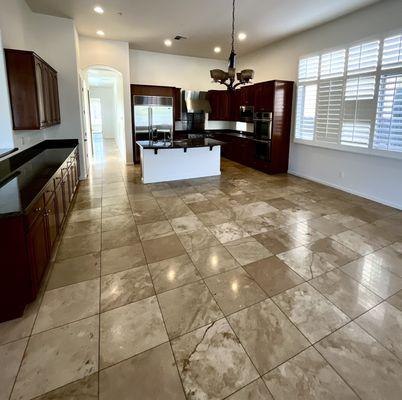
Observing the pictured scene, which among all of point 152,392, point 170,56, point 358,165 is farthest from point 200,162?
point 152,392

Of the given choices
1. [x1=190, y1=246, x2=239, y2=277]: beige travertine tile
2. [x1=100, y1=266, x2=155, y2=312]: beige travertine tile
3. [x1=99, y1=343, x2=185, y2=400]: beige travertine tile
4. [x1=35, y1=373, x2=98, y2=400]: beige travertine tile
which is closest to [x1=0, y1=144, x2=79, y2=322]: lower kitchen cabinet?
[x1=100, y1=266, x2=155, y2=312]: beige travertine tile

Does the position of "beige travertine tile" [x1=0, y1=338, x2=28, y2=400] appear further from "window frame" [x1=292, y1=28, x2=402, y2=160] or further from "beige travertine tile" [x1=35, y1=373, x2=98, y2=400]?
"window frame" [x1=292, y1=28, x2=402, y2=160]

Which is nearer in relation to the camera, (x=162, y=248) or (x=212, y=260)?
(x=212, y=260)

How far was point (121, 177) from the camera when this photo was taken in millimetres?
6531

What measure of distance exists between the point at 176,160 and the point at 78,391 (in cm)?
503

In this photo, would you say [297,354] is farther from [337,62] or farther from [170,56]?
[170,56]

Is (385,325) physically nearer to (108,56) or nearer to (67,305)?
(67,305)

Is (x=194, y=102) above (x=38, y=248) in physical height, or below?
above

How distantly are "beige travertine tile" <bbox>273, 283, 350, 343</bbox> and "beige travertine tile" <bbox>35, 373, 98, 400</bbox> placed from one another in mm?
1479

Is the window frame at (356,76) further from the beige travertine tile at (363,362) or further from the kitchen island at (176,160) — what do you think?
the beige travertine tile at (363,362)

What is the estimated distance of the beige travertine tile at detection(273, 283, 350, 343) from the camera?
2031 millimetres

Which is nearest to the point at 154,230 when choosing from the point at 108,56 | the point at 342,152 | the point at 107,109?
the point at 342,152

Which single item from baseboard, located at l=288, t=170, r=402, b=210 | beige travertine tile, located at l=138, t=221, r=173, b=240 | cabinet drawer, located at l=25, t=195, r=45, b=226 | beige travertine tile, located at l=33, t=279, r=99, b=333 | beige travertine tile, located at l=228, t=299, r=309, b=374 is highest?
cabinet drawer, located at l=25, t=195, r=45, b=226

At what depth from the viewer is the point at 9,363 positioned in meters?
1.73
